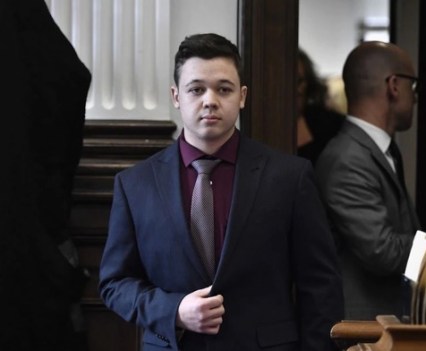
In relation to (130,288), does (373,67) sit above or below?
above

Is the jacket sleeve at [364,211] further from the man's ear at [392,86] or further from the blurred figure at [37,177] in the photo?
the blurred figure at [37,177]

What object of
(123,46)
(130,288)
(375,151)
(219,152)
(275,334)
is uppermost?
(123,46)

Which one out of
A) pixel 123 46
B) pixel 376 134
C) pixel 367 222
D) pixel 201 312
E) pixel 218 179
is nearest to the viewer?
pixel 201 312

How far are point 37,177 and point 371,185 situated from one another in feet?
3.86

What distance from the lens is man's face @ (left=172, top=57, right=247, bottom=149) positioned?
2771mm

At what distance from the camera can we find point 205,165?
2.81m

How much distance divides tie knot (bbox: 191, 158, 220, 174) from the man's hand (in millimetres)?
321

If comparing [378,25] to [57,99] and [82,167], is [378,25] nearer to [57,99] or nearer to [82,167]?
[82,167]

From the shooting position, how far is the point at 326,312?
277 centimetres

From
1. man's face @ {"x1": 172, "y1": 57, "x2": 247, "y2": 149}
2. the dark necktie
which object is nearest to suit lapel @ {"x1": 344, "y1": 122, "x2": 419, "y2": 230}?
the dark necktie

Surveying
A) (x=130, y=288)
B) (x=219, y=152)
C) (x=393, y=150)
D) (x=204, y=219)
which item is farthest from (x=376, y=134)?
(x=130, y=288)

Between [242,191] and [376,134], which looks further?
[376,134]

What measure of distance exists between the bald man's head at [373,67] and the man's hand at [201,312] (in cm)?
150

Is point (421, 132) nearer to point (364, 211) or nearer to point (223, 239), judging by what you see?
point (364, 211)
